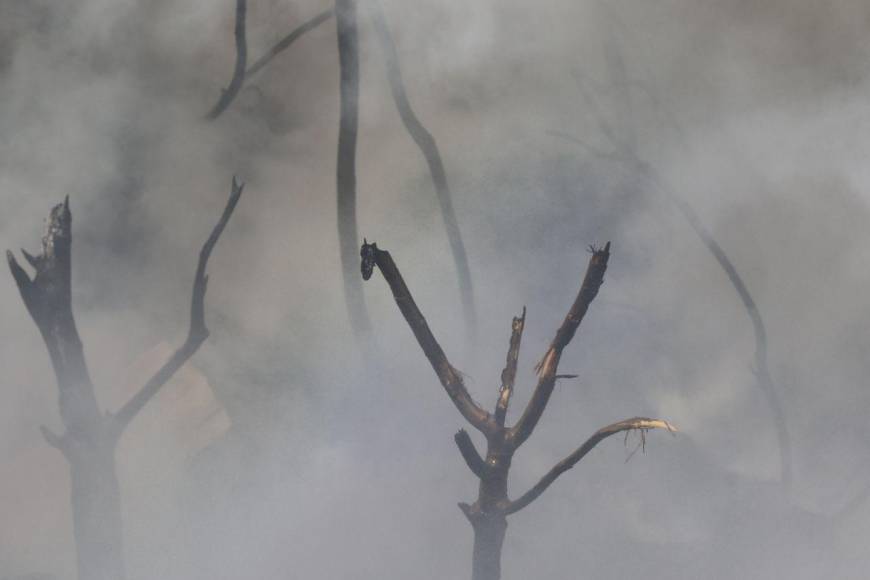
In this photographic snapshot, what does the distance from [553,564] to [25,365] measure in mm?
4895

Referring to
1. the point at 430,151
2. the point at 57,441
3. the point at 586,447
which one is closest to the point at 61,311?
the point at 57,441

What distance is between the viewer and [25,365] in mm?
7879

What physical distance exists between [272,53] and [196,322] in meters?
2.60

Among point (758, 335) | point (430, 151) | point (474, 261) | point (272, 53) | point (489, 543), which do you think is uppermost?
point (272, 53)

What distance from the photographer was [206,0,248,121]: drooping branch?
27.6 feet

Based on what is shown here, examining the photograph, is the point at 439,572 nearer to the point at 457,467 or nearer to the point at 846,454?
the point at 457,467

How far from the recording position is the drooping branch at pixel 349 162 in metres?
8.38

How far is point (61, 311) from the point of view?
680cm

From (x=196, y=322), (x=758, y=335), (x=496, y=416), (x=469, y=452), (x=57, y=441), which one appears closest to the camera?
(x=469, y=452)

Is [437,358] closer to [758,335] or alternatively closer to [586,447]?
[586,447]

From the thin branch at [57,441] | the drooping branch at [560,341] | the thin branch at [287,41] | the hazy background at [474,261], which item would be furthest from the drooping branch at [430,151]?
the thin branch at [57,441]

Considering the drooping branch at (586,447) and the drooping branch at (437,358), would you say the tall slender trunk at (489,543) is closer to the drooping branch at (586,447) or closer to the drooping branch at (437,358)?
the drooping branch at (586,447)

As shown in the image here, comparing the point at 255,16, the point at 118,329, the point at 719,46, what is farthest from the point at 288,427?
the point at 719,46

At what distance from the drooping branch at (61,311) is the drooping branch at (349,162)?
7.92ft
